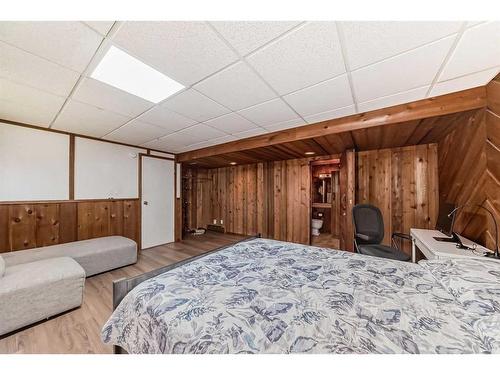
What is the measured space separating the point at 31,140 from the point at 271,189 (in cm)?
441

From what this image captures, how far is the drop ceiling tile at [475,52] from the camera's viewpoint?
3.78 feet

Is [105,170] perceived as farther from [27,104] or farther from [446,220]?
[446,220]

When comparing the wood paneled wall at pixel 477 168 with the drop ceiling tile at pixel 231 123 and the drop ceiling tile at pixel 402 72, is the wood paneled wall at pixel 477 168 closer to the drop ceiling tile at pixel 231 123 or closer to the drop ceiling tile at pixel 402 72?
the drop ceiling tile at pixel 402 72

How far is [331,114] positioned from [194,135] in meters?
2.19

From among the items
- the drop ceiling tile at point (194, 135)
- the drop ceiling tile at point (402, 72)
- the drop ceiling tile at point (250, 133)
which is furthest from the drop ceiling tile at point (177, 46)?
the drop ceiling tile at point (250, 133)

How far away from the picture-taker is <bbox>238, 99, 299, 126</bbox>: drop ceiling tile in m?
2.16

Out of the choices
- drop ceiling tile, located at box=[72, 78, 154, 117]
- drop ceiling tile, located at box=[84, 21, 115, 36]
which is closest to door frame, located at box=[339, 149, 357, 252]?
drop ceiling tile, located at box=[72, 78, 154, 117]

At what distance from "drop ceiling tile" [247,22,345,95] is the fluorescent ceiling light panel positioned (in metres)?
0.86

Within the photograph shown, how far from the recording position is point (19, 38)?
1.19 meters

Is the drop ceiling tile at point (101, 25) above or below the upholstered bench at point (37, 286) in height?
above

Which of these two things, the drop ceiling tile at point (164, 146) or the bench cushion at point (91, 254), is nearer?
the bench cushion at point (91, 254)

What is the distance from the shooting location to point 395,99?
2016 millimetres

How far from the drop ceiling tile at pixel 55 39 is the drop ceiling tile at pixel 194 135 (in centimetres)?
151
